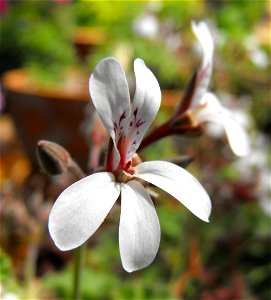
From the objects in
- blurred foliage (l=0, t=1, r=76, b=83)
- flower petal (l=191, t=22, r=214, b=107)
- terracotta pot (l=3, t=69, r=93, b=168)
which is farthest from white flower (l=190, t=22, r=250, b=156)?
blurred foliage (l=0, t=1, r=76, b=83)

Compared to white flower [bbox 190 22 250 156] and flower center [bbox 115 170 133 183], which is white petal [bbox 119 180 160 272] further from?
white flower [bbox 190 22 250 156]

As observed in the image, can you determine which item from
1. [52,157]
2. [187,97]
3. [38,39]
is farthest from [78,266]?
[38,39]

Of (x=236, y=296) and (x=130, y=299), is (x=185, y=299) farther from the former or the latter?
(x=130, y=299)

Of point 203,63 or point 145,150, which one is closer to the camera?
point 203,63

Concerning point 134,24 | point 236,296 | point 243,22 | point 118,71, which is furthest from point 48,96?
point 118,71

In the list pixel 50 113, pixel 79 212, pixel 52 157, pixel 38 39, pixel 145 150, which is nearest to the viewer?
pixel 79 212

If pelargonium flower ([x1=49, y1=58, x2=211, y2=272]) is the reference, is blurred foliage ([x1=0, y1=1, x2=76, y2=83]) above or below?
below

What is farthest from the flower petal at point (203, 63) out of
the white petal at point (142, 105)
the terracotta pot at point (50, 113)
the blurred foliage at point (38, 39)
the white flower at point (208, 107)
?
the blurred foliage at point (38, 39)

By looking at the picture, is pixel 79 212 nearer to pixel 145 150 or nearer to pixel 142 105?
pixel 142 105
